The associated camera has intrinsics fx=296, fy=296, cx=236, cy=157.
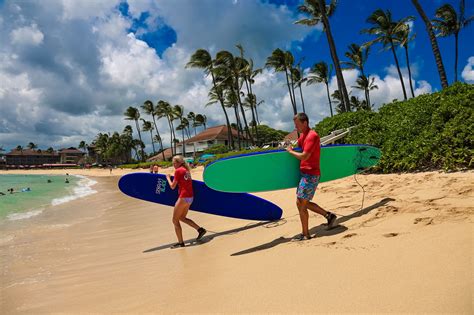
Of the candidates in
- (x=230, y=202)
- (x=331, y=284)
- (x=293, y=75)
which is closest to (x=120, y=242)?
(x=230, y=202)

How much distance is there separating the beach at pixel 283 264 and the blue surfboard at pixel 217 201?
0.22 metres

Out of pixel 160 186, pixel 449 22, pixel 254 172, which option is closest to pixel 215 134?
pixel 449 22

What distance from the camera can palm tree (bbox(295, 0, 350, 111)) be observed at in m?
15.4

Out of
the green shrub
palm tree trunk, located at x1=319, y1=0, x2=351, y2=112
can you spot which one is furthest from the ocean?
palm tree trunk, located at x1=319, y1=0, x2=351, y2=112

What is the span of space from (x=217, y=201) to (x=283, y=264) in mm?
2827

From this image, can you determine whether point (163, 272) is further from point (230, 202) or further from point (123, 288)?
point (230, 202)

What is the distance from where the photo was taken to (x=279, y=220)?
16.5ft

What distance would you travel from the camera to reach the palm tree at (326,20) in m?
15.4

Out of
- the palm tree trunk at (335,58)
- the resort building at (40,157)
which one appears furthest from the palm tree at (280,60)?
the resort building at (40,157)

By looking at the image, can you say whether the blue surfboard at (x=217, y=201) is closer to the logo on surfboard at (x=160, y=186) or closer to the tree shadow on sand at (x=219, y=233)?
the logo on surfboard at (x=160, y=186)

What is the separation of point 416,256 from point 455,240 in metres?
0.42

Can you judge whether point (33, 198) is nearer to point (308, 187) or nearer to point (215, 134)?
point (308, 187)

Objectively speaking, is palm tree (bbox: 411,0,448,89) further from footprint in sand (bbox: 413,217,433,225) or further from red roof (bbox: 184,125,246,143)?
red roof (bbox: 184,125,246,143)

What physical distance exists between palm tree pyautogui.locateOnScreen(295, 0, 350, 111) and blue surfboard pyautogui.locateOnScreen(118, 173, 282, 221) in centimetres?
1202
